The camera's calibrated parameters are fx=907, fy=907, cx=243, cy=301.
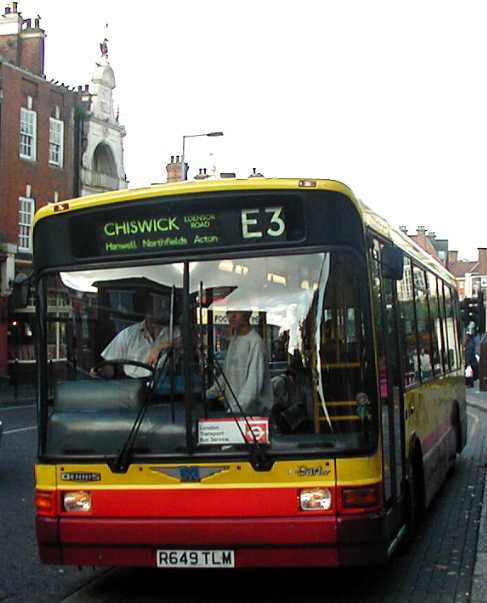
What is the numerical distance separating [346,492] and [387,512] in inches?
23.1

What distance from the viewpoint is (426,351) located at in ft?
30.1

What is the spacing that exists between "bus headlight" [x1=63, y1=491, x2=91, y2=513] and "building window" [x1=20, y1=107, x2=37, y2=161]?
32302 mm

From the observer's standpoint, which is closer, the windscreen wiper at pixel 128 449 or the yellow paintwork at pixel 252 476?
the yellow paintwork at pixel 252 476

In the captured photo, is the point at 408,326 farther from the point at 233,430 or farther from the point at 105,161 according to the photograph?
the point at 105,161

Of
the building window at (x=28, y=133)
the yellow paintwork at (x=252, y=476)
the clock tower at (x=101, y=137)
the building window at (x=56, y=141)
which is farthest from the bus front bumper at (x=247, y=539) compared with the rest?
the clock tower at (x=101, y=137)

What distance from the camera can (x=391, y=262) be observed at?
6.43 meters

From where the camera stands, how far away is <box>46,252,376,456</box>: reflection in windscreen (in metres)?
5.79

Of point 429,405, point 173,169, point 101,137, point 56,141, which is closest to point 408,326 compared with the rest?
point 429,405

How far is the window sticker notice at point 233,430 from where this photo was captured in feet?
18.9

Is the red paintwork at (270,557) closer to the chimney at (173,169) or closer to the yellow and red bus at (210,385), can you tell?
the yellow and red bus at (210,385)

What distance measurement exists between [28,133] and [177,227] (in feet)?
107

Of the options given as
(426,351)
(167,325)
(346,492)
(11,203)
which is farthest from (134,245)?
(11,203)

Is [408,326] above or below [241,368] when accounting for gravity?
above

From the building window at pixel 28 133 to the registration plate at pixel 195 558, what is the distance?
32.7m
